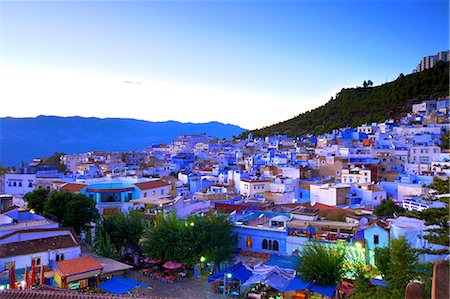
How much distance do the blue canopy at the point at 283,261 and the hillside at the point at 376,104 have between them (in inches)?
1831

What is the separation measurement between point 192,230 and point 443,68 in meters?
64.0

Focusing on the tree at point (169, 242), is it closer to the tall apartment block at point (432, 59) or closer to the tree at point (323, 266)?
the tree at point (323, 266)

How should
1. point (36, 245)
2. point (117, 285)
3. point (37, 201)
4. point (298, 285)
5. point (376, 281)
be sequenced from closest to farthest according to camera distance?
point (376, 281) → point (298, 285) → point (117, 285) → point (36, 245) → point (37, 201)

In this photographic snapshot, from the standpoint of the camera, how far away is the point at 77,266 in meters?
13.8

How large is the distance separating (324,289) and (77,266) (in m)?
7.63

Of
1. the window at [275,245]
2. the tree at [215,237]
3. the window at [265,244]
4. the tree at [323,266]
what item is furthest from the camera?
the window at [265,244]

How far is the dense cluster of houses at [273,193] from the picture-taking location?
14594 mm

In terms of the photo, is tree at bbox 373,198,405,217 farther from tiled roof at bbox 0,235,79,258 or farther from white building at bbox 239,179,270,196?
tiled roof at bbox 0,235,79,258

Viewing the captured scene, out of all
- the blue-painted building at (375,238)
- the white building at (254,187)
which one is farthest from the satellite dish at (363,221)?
the white building at (254,187)

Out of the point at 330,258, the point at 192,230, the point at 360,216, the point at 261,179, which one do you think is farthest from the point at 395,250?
the point at 261,179

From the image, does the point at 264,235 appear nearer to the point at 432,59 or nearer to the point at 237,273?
the point at 237,273

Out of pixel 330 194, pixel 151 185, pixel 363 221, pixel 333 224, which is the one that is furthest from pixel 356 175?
pixel 333 224

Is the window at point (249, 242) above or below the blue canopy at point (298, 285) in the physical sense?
above

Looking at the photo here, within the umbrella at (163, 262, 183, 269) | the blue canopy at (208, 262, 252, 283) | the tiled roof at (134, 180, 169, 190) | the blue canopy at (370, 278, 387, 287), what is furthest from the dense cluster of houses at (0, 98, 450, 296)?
the blue canopy at (208, 262, 252, 283)
